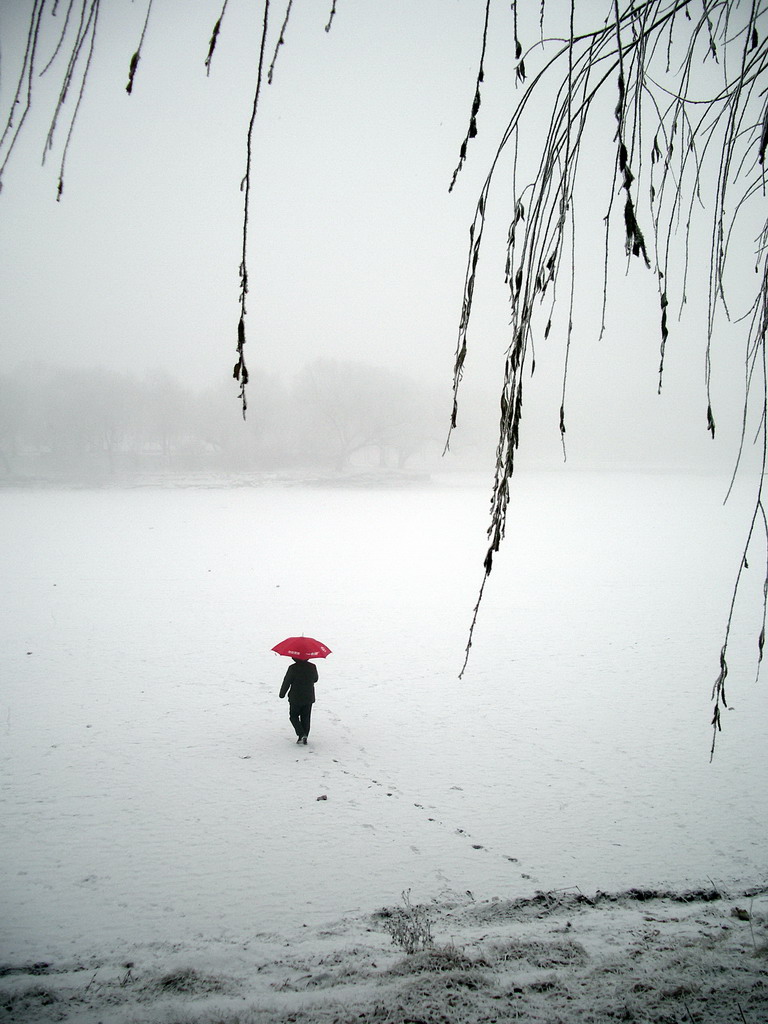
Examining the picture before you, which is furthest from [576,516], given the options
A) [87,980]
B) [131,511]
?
[87,980]

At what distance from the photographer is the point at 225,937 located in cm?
352

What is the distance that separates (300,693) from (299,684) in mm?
99

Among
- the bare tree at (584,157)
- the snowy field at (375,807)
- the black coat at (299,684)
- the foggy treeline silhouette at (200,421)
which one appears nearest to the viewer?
the bare tree at (584,157)

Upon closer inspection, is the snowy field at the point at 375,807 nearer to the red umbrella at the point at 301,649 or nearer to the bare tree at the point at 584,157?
the red umbrella at the point at 301,649

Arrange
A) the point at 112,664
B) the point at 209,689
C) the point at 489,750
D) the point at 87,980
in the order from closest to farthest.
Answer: the point at 87,980
the point at 489,750
the point at 209,689
the point at 112,664

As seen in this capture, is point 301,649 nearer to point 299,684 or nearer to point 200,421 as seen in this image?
point 299,684

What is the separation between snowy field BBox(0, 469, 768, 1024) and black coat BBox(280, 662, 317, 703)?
2.00 ft

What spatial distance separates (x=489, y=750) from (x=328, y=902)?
10.7 ft

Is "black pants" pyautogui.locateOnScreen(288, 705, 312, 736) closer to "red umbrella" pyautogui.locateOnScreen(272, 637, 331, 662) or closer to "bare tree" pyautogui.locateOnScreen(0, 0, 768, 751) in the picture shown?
"red umbrella" pyautogui.locateOnScreen(272, 637, 331, 662)

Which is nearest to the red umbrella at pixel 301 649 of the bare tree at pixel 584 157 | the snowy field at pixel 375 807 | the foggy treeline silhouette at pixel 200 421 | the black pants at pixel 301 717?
the black pants at pixel 301 717

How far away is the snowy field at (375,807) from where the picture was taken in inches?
111

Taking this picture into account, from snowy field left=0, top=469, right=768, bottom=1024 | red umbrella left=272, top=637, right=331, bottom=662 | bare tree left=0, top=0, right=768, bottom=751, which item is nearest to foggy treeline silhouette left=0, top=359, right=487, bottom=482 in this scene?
snowy field left=0, top=469, right=768, bottom=1024

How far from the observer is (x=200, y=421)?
60938mm

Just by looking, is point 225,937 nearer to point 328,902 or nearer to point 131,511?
point 328,902
